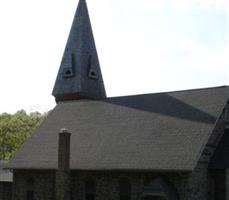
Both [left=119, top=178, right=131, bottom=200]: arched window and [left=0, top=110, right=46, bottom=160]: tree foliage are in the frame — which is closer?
[left=119, top=178, right=131, bottom=200]: arched window

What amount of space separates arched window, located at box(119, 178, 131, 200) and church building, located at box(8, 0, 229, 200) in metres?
0.06

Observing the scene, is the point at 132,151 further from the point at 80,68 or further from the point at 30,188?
the point at 80,68

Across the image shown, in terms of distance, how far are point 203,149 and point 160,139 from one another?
294 centimetres

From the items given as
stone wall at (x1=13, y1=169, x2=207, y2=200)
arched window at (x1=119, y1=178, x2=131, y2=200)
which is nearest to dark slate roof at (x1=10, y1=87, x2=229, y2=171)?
stone wall at (x1=13, y1=169, x2=207, y2=200)

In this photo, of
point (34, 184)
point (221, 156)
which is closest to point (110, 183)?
point (221, 156)

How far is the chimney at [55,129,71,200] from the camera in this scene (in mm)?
29266

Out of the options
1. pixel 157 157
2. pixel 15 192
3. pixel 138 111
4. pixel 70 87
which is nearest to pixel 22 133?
pixel 70 87

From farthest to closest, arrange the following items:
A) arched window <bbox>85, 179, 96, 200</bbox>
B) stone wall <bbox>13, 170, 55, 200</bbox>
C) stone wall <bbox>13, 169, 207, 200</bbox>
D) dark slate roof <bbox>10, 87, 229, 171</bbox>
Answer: stone wall <bbox>13, 170, 55, 200</bbox> → arched window <bbox>85, 179, 96, 200</bbox> → dark slate roof <bbox>10, 87, 229, 171</bbox> → stone wall <bbox>13, 169, 207, 200</bbox>

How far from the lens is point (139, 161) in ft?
87.0

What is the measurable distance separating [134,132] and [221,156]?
5.72 metres

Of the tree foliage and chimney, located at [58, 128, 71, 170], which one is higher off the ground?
the tree foliage

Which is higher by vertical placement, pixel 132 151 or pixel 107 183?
pixel 132 151

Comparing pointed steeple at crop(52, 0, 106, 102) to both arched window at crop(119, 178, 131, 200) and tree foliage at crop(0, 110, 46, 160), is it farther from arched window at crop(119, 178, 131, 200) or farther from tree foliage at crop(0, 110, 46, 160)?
tree foliage at crop(0, 110, 46, 160)

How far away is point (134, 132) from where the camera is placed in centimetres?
2945
